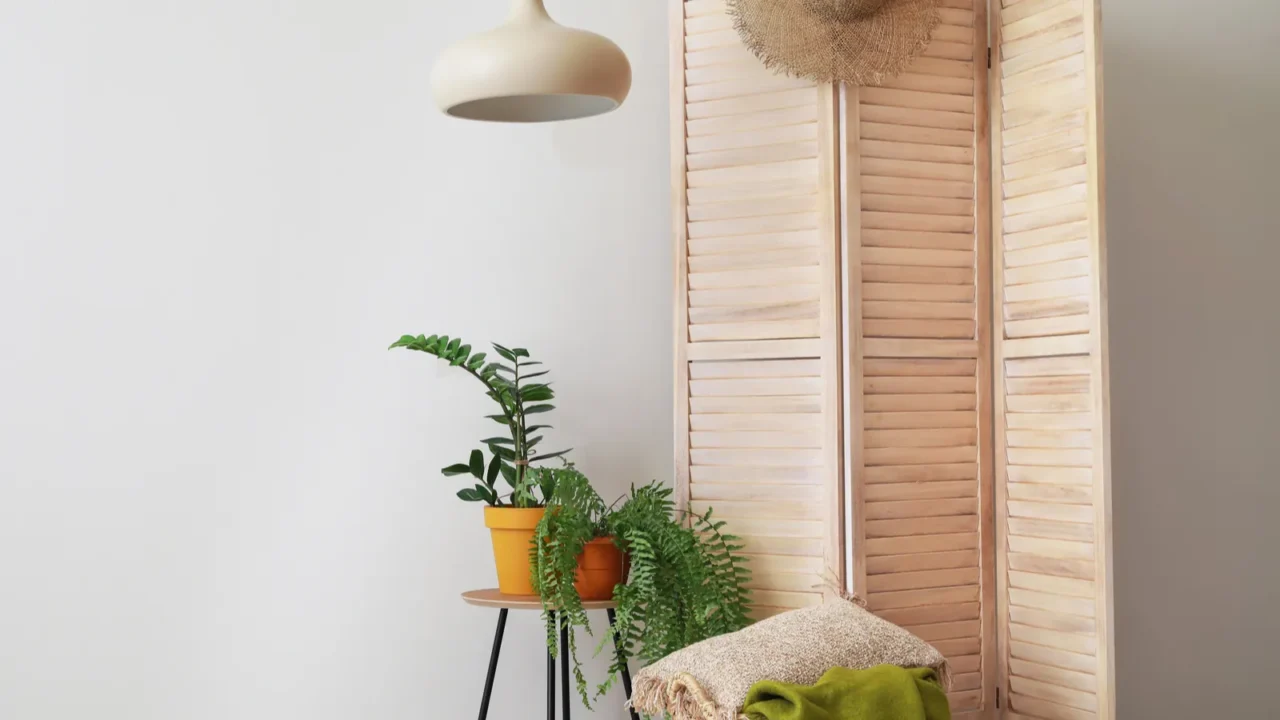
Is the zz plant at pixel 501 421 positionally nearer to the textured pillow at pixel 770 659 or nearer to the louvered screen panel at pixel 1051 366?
the textured pillow at pixel 770 659

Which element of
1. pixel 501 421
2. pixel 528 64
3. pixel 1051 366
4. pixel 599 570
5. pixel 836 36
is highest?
pixel 836 36

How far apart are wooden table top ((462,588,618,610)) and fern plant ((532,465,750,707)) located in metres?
0.03

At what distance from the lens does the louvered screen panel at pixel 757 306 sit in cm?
241

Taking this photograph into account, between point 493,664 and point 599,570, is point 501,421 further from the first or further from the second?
point 493,664

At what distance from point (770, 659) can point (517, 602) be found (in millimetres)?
657

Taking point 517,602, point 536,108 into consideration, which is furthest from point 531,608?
point 536,108

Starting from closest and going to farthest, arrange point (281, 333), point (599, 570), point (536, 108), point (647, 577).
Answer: point (536, 108)
point (647, 577)
point (599, 570)
point (281, 333)

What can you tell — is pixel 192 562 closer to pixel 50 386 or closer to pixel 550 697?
pixel 50 386

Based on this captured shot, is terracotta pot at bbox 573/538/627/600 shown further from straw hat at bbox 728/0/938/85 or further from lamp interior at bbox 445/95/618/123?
straw hat at bbox 728/0/938/85

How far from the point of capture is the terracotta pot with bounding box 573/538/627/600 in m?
2.34

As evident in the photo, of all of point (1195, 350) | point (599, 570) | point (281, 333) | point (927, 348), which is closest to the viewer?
point (599, 570)

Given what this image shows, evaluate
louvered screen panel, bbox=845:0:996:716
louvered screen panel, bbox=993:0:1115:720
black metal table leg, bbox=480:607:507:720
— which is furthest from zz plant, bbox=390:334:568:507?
louvered screen panel, bbox=993:0:1115:720

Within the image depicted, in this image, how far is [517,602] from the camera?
232cm

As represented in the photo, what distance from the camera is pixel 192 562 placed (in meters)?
2.69
